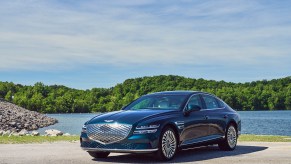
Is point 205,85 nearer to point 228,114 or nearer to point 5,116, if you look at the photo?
point 5,116

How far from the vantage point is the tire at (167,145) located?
39.9 ft

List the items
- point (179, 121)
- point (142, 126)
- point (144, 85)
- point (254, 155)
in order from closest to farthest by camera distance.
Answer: point (142, 126) < point (179, 121) < point (254, 155) < point (144, 85)

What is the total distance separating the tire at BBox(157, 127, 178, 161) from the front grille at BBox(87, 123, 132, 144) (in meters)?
0.82

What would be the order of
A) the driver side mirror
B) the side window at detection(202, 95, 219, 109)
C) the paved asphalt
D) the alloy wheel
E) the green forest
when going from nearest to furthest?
1. the alloy wheel
2. the paved asphalt
3. the driver side mirror
4. the side window at detection(202, 95, 219, 109)
5. the green forest

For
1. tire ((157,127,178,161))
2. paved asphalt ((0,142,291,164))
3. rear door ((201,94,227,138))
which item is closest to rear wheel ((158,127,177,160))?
tire ((157,127,178,161))

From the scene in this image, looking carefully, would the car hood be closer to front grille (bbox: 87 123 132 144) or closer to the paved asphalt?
front grille (bbox: 87 123 132 144)

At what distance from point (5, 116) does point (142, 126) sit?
60385 mm

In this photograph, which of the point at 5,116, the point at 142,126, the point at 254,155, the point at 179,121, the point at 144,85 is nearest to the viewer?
the point at 142,126

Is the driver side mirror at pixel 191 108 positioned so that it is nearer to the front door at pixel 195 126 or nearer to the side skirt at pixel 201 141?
the front door at pixel 195 126

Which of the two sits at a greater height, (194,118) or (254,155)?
(194,118)

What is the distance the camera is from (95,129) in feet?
40.6

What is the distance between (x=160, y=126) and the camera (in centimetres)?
1216

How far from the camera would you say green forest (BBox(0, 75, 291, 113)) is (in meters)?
127

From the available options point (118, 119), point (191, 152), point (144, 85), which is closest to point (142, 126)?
point (118, 119)
